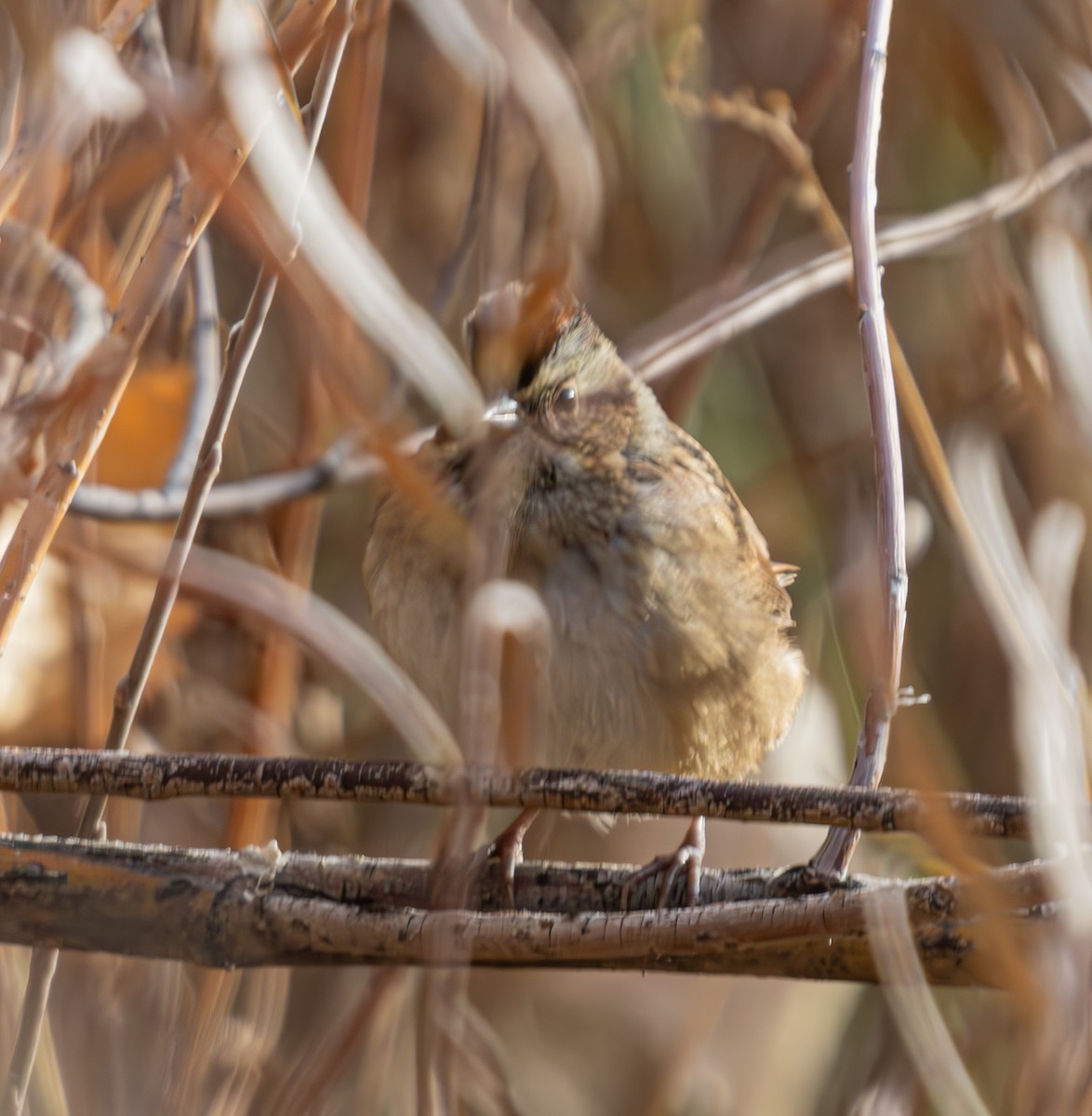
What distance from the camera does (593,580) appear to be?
198 cm

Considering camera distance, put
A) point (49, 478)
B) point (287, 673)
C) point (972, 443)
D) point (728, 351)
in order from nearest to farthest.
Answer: point (49, 478), point (972, 443), point (287, 673), point (728, 351)

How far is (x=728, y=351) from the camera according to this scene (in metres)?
3.14

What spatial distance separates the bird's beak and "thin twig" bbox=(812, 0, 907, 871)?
20.2 inches

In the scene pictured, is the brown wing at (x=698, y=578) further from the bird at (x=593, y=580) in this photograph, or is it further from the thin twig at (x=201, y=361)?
the thin twig at (x=201, y=361)

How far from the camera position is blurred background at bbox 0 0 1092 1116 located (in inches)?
66.8

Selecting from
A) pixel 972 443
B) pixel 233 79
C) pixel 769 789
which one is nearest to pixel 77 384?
pixel 233 79

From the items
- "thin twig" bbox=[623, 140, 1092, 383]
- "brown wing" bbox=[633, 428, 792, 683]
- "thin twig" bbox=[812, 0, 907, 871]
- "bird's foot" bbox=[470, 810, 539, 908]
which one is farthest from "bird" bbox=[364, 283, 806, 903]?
"thin twig" bbox=[812, 0, 907, 871]

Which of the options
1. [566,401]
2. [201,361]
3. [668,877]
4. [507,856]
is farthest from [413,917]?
[201,361]

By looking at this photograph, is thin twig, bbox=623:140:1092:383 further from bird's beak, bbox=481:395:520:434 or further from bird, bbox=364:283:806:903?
bird's beak, bbox=481:395:520:434

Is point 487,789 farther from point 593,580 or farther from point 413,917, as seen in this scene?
point 593,580

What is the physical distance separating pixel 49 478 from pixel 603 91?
1.84 metres

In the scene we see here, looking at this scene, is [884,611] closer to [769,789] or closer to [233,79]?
[769,789]

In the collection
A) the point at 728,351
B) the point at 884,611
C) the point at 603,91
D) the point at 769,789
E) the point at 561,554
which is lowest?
the point at 769,789

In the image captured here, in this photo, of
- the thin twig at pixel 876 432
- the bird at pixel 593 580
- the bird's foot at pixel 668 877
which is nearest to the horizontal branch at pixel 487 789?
the thin twig at pixel 876 432
